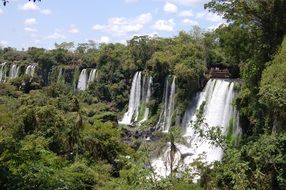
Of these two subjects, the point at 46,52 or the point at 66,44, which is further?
the point at 66,44

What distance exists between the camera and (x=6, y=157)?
6.72 m

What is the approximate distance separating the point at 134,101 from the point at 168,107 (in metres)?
7.87

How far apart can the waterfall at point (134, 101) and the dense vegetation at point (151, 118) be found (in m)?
1.47

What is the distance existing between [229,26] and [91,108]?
34.3 meters

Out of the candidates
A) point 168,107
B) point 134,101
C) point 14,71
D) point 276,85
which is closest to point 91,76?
point 134,101

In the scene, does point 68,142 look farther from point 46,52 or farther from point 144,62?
point 46,52

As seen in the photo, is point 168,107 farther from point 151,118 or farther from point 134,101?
point 134,101

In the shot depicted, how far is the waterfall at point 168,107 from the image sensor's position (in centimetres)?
4128

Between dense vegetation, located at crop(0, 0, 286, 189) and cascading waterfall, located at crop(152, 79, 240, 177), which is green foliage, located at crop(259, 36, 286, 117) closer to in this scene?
dense vegetation, located at crop(0, 0, 286, 189)

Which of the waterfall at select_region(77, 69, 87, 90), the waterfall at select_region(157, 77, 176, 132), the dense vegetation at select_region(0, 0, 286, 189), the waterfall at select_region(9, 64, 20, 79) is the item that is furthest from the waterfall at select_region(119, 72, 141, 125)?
the waterfall at select_region(9, 64, 20, 79)

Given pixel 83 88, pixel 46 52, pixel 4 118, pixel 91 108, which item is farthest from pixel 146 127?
pixel 46 52

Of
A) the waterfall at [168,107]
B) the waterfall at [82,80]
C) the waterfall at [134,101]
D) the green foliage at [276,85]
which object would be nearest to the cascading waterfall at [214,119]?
the waterfall at [168,107]

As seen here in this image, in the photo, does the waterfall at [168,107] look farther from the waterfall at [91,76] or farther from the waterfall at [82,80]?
the waterfall at [82,80]

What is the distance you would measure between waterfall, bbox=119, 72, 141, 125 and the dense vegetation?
147 centimetres
